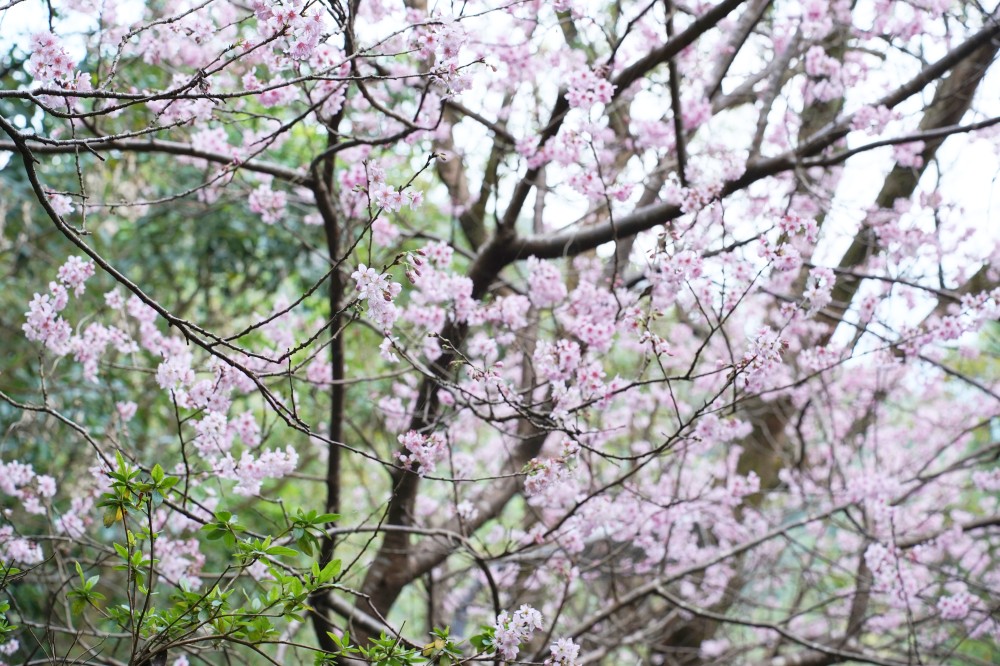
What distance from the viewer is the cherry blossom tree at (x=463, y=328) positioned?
82.1 inches

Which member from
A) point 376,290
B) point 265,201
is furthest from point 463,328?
point 376,290

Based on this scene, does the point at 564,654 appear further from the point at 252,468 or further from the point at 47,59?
the point at 47,59

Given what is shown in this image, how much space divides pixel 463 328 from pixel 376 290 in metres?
1.67

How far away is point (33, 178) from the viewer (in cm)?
167

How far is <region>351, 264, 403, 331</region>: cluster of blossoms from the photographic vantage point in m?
1.80

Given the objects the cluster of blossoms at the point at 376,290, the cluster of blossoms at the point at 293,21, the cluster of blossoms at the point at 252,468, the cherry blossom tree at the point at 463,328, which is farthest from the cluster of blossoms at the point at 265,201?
the cluster of blossoms at the point at 376,290

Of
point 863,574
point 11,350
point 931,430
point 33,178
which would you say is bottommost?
point 33,178

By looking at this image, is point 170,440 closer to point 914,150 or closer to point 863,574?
point 863,574

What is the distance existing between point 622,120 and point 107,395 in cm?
322

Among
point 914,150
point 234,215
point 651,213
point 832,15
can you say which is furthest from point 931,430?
point 234,215

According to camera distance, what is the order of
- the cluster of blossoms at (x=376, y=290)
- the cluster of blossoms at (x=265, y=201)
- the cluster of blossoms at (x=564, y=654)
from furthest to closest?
1. the cluster of blossoms at (x=265, y=201)
2. the cluster of blossoms at (x=564, y=654)
3. the cluster of blossoms at (x=376, y=290)

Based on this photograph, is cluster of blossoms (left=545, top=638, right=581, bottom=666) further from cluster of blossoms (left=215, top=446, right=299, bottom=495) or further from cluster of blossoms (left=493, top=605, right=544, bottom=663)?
cluster of blossoms (left=215, top=446, right=299, bottom=495)

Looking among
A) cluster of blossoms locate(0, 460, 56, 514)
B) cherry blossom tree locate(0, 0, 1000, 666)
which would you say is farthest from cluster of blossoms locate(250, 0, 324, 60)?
cluster of blossoms locate(0, 460, 56, 514)

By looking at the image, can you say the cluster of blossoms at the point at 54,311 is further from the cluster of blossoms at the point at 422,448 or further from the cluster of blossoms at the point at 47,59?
the cluster of blossoms at the point at 422,448
